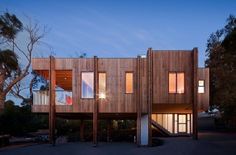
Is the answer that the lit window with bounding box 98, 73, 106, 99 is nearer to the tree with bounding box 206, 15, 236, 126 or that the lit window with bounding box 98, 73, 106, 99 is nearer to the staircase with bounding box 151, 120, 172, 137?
the staircase with bounding box 151, 120, 172, 137

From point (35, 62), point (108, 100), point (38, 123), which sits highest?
point (35, 62)

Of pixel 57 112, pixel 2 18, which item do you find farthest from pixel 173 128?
pixel 2 18

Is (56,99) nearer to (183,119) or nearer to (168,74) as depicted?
Answer: (168,74)

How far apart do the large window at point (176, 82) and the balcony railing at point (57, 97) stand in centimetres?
668

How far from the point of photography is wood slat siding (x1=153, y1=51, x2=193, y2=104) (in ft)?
93.8

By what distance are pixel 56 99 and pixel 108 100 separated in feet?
11.7

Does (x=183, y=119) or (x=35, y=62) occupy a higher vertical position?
(x=35, y=62)

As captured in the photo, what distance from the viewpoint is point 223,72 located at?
3978 cm

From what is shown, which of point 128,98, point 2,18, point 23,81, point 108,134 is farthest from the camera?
point 23,81

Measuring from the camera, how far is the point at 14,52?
4559 centimetres

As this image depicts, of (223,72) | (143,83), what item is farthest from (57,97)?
(223,72)

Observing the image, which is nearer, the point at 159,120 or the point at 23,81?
the point at 159,120

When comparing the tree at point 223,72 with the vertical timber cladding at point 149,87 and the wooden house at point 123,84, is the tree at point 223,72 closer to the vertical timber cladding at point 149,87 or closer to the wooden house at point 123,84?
the wooden house at point 123,84

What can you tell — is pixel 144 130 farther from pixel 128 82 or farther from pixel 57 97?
pixel 57 97
